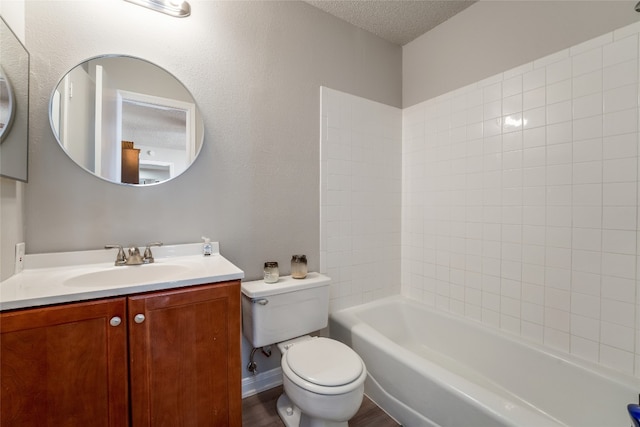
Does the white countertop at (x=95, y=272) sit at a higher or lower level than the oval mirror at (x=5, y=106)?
lower

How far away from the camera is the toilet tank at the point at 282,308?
4.92 feet

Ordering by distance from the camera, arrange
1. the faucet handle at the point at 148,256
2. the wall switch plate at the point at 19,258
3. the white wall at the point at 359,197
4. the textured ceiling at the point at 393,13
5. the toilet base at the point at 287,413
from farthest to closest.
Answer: the white wall at the point at 359,197 < the textured ceiling at the point at 393,13 < the toilet base at the point at 287,413 < the faucet handle at the point at 148,256 < the wall switch plate at the point at 19,258

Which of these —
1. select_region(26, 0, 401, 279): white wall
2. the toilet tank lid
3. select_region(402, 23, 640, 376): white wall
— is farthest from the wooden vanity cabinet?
select_region(402, 23, 640, 376): white wall

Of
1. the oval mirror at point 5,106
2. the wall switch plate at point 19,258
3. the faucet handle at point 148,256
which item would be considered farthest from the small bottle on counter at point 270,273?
the oval mirror at point 5,106

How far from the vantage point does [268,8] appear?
177 cm

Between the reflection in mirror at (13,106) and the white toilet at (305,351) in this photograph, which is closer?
the reflection in mirror at (13,106)

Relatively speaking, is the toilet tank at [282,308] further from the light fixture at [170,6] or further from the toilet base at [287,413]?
the light fixture at [170,6]

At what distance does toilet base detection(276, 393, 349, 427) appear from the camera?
4.27 feet

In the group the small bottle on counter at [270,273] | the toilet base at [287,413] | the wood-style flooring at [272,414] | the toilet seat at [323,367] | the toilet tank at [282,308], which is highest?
the small bottle on counter at [270,273]

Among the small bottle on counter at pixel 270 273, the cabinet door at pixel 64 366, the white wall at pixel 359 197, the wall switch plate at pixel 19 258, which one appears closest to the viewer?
the cabinet door at pixel 64 366

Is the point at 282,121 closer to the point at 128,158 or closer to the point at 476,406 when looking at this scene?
the point at 128,158

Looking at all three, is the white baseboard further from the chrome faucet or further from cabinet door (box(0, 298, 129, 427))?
the chrome faucet

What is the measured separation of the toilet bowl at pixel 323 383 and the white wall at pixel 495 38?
79.4 inches

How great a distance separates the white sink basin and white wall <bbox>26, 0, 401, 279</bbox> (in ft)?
0.59
